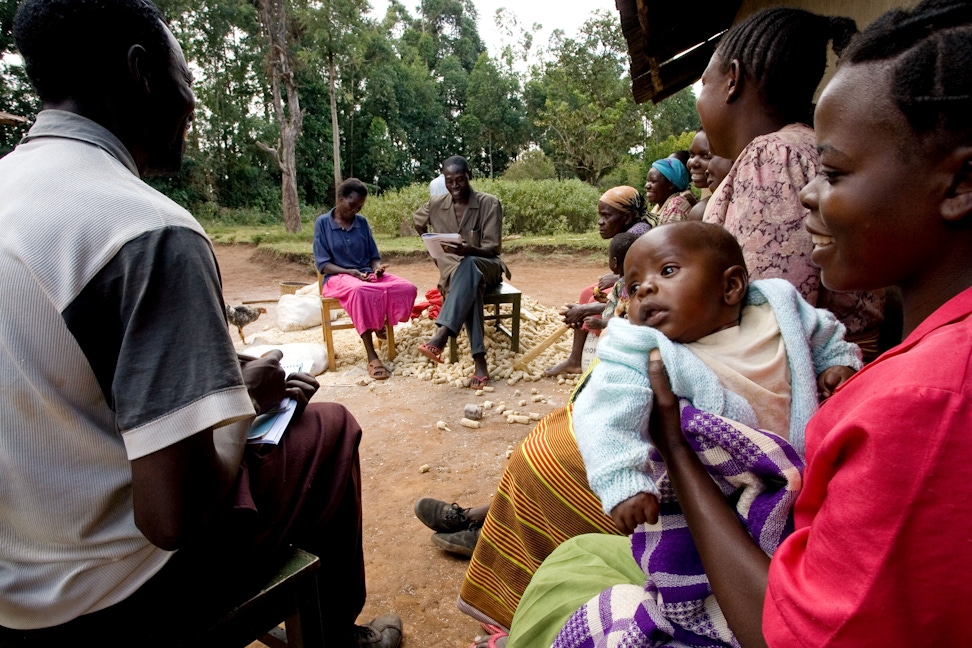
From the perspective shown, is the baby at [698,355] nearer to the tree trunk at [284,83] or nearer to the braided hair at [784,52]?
the braided hair at [784,52]

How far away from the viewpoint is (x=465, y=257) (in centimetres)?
544

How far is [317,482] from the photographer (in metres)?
1.75

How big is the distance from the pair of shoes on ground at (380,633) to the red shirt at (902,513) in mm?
1791

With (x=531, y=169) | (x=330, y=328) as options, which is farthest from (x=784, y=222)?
(x=531, y=169)

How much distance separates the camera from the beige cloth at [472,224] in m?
5.63

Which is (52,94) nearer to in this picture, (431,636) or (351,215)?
(431,636)

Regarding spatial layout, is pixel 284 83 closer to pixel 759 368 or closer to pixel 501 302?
pixel 501 302

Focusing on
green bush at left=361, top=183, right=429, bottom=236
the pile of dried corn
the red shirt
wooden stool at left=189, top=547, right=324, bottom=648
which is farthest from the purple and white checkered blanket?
green bush at left=361, top=183, right=429, bottom=236

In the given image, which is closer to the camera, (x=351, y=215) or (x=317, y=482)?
(x=317, y=482)

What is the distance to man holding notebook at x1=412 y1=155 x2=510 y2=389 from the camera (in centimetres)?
523

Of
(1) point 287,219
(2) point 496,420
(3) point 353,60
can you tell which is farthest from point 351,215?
(3) point 353,60

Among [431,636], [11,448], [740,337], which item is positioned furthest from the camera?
[431,636]

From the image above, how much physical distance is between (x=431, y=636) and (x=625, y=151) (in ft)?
78.9

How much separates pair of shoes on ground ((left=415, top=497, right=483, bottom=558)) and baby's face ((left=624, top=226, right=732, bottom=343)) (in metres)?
1.74
